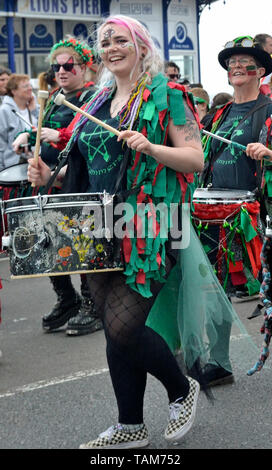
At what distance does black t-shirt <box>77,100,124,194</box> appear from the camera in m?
2.91

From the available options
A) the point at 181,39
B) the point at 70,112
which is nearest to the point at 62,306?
the point at 70,112

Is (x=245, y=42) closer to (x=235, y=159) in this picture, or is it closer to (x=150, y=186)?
(x=235, y=159)

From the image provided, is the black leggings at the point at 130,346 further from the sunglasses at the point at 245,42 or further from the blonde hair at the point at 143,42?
the sunglasses at the point at 245,42

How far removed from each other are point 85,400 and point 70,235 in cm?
131

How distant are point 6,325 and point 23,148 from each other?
71.5 inches

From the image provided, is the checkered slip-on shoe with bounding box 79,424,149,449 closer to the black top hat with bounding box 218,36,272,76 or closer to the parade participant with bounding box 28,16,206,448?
the parade participant with bounding box 28,16,206,448

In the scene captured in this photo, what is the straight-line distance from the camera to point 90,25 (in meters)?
18.8

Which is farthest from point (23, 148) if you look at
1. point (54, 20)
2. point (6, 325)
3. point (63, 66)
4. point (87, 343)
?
point (54, 20)

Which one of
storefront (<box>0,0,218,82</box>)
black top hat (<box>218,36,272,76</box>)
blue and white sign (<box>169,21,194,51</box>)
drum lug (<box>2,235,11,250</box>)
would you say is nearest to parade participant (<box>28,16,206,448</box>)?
drum lug (<box>2,235,11,250</box>)

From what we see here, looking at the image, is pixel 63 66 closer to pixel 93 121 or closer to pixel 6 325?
pixel 6 325

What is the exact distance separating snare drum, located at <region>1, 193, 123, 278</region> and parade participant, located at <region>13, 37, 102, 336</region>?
6.70ft

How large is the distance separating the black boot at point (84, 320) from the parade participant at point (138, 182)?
2.14 metres

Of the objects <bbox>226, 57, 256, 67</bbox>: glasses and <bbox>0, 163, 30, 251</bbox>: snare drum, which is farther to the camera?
<bbox>0, 163, 30, 251</bbox>: snare drum

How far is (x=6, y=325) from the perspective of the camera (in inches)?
221
